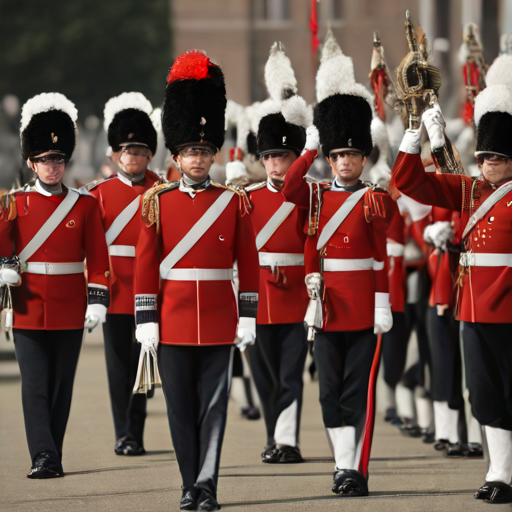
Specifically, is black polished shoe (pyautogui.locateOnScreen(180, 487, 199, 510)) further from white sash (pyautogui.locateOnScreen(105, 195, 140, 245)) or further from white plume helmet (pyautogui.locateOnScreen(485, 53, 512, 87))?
white plume helmet (pyautogui.locateOnScreen(485, 53, 512, 87))

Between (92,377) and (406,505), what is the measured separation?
685 cm

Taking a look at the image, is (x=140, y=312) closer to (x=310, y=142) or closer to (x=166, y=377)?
(x=166, y=377)

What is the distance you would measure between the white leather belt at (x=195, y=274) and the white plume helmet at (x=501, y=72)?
88.3 inches

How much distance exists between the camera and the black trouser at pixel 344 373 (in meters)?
7.80

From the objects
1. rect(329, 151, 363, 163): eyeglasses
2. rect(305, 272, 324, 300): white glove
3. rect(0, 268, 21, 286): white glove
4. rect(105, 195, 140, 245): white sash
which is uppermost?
rect(329, 151, 363, 163): eyeglasses

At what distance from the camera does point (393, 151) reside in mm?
10969

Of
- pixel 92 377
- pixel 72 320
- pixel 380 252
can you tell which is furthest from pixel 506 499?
pixel 92 377

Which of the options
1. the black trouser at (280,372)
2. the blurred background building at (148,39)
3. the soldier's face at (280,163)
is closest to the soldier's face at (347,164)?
the soldier's face at (280,163)

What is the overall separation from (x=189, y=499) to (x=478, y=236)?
214cm

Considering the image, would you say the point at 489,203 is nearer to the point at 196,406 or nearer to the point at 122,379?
the point at 196,406

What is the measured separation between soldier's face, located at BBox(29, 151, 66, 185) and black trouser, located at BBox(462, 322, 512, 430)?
8.78 ft

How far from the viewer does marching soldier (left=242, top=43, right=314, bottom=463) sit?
896 cm

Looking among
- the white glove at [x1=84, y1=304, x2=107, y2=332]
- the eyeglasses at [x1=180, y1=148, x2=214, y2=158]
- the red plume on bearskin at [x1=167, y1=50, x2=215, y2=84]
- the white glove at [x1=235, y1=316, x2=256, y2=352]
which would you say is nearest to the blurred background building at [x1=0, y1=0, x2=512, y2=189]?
the white glove at [x1=84, y1=304, x2=107, y2=332]

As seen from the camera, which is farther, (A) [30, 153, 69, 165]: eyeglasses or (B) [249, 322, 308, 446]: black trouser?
(B) [249, 322, 308, 446]: black trouser
